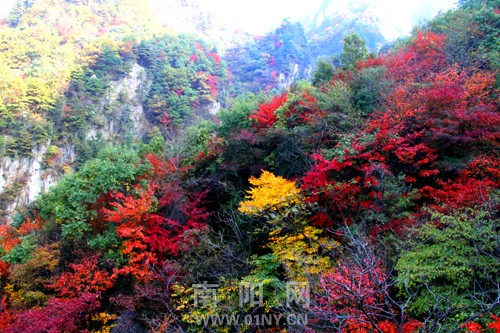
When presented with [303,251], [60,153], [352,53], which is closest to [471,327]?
[303,251]

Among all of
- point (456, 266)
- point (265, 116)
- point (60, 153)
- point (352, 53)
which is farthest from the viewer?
point (60, 153)

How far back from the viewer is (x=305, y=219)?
352 inches

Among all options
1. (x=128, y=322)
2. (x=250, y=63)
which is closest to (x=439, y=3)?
(x=250, y=63)

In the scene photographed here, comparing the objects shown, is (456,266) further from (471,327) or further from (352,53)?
(352,53)

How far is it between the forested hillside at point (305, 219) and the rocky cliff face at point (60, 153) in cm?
946

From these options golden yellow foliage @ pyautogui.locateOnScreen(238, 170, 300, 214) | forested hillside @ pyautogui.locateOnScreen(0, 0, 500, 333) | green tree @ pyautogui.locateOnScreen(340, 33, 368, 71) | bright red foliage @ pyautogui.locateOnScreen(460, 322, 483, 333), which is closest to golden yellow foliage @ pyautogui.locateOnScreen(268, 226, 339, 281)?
forested hillside @ pyautogui.locateOnScreen(0, 0, 500, 333)

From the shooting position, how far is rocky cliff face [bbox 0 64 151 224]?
2432cm

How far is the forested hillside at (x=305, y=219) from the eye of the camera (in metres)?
5.55

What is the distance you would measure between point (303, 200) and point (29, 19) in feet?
156

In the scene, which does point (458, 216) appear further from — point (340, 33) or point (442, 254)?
point (340, 33)

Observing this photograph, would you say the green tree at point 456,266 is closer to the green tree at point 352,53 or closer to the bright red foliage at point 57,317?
the bright red foliage at point 57,317

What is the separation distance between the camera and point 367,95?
1271cm

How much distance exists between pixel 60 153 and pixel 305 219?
1064 inches

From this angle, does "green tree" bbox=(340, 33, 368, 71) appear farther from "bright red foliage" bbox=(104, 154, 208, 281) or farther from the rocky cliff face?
the rocky cliff face
